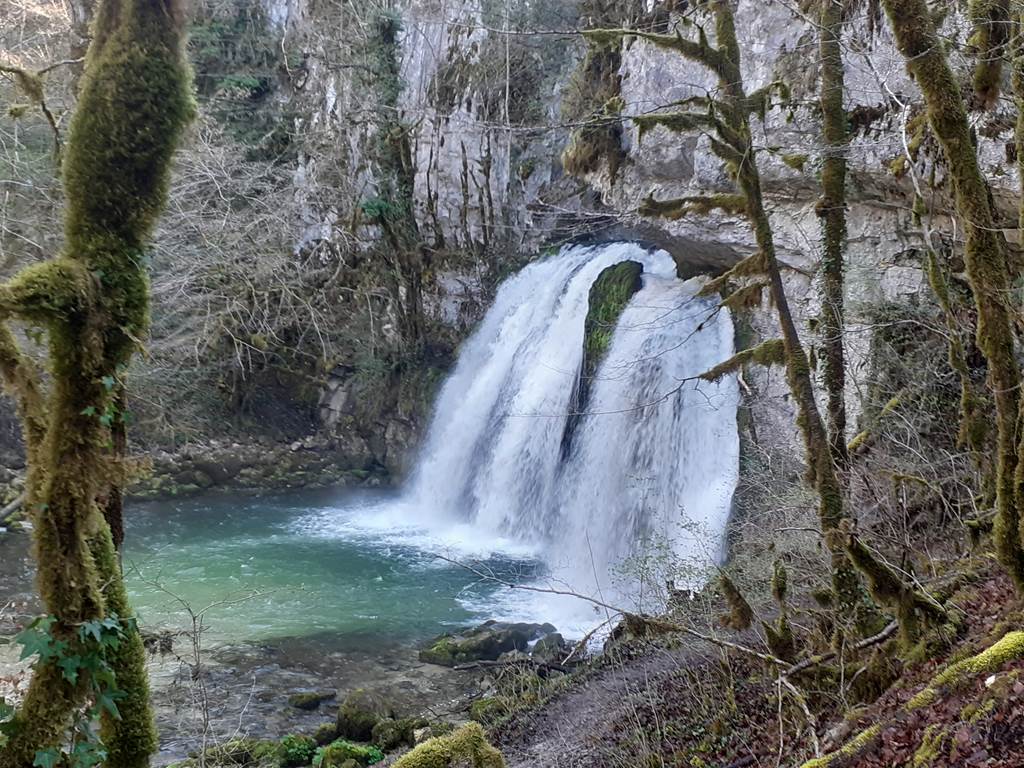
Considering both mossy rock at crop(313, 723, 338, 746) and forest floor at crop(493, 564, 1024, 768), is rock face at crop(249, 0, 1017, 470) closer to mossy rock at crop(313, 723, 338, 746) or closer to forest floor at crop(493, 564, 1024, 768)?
forest floor at crop(493, 564, 1024, 768)

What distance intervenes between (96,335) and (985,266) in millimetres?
4000

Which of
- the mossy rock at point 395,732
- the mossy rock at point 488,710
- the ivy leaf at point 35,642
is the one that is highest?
the ivy leaf at point 35,642

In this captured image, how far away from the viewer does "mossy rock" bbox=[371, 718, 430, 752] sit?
764 cm

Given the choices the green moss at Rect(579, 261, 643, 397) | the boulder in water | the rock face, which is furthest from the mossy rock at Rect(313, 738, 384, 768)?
the green moss at Rect(579, 261, 643, 397)

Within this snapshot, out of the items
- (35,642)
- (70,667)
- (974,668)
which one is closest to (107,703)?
(70,667)

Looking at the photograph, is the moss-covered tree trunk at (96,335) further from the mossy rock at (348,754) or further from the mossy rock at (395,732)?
the mossy rock at (395,732)

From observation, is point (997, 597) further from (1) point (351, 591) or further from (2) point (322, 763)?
(1) point (351, 591)

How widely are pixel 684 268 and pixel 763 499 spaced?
20.6ft

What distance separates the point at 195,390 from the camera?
17469 mm

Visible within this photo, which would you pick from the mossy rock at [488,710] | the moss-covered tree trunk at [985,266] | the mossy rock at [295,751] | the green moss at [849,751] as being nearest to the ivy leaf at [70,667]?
the green moss at [849,751]

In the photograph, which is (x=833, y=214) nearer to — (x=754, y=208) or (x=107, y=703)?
(x=754, y=208)

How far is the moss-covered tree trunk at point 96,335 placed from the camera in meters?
2.97

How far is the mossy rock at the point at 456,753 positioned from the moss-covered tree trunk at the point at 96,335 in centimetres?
120

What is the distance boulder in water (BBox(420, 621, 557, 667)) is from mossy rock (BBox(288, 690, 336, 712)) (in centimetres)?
152
